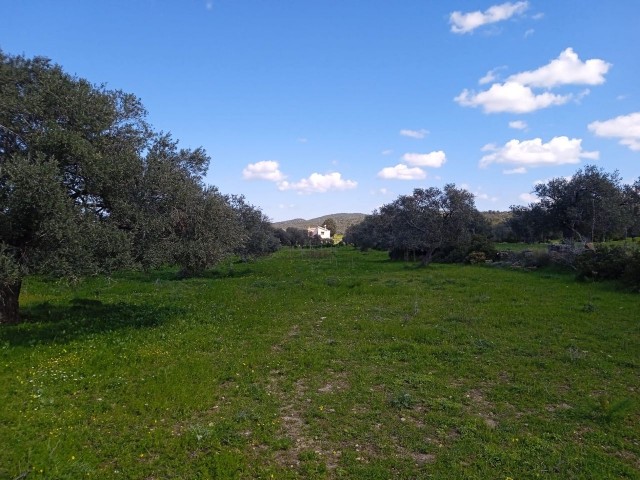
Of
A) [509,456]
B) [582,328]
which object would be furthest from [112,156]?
[582,328]

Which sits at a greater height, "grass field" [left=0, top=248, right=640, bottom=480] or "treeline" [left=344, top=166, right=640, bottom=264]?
"treeline" [left=344, top=166, right=640, bottom=264]

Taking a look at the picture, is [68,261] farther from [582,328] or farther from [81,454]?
[582,328]

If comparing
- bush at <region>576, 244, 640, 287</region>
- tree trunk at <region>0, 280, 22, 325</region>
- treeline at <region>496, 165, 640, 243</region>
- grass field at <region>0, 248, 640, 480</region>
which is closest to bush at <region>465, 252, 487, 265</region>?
treeline at <region>496, 165, 640, 243</region>

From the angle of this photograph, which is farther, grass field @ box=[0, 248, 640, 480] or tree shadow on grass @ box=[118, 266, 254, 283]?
tree shadow on grass @ box=[118, 266, 254, 283]

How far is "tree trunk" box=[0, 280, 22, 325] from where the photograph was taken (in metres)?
15.1

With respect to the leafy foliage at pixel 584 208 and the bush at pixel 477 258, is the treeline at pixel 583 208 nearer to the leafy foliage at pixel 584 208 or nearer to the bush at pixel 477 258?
the leafy foliage at pixel 584 208

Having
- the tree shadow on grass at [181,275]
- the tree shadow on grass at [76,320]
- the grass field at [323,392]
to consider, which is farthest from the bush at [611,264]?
the tree shadow on grass at [181,275]

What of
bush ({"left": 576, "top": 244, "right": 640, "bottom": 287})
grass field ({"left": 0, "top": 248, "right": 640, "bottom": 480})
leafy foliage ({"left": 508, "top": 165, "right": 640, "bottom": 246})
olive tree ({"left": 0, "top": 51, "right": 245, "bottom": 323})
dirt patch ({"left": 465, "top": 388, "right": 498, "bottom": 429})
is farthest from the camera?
leafy foliage ({"left": 508, "top": 165, "right": 640, "bottom": 246})

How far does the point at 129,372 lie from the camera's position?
11.2 m

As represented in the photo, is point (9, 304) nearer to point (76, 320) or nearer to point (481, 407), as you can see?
point (76, 320)

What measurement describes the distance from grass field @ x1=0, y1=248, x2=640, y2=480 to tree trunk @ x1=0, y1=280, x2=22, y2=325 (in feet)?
2.91

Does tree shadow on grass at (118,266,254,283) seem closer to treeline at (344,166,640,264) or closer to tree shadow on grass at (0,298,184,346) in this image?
tree shadow on grass at (0,298,184,346)

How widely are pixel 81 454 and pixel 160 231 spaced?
9.38m

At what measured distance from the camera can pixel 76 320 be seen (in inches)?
655
